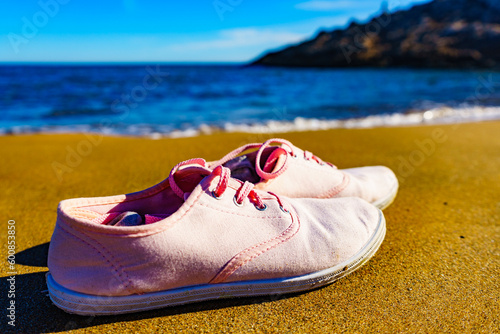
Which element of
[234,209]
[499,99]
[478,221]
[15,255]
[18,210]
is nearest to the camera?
[234,209]

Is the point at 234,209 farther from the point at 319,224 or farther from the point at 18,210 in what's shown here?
the point at 18,210

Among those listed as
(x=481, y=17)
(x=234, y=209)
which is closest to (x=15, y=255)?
(x=234, y=209)

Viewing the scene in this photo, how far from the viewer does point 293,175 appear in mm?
1735

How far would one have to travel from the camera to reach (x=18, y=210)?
7.00ft

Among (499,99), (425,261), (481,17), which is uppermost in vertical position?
(425,261)

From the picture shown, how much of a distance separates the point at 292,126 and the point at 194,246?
15.7ft

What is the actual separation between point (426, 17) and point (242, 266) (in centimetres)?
5640

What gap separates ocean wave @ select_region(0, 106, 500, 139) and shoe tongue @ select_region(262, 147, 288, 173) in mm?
3262

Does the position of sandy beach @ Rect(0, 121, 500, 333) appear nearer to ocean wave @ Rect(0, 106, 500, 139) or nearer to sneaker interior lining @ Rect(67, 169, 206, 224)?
sneaker interior lining @ Rect(67, 169, 206, 224)

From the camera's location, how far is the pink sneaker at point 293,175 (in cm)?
166

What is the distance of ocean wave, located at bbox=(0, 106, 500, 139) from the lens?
17.2 feet

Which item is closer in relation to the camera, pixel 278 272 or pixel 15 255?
pixel 278 272

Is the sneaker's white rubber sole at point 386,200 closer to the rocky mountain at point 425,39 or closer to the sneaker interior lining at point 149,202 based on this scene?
the sneaker interior lining at point 149,202

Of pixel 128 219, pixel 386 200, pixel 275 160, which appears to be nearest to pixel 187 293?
pixel 128 219
